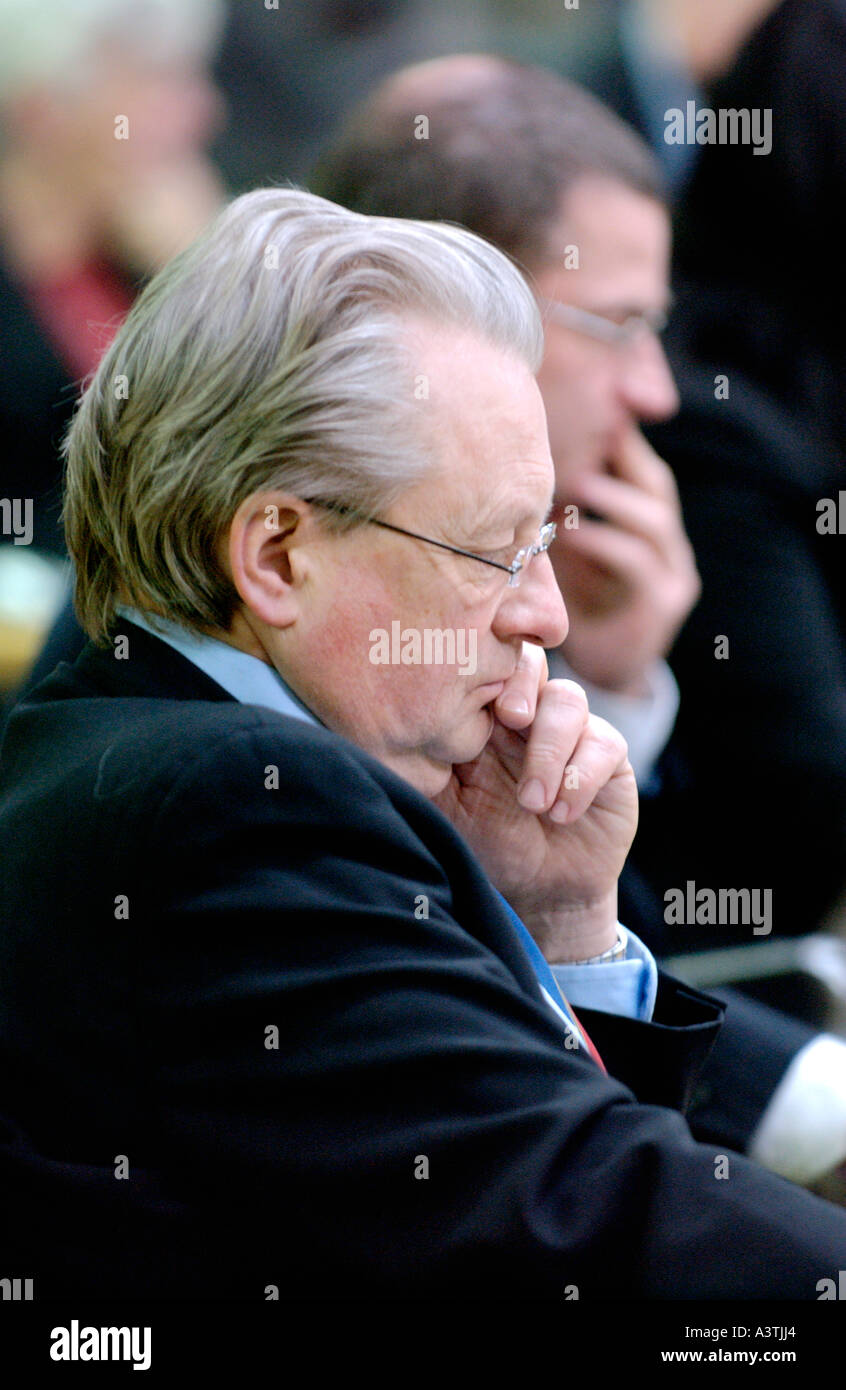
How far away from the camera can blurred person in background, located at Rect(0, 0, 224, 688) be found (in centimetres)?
311

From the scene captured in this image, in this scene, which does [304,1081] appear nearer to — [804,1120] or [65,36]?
[804,1120]

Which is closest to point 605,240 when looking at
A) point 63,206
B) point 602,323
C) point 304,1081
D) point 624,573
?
point 602,323

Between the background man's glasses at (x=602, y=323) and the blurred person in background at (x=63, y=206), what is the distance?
106cm

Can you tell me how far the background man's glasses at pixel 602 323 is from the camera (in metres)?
2.26

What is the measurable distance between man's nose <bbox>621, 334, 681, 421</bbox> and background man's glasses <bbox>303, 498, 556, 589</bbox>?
34.5 inches

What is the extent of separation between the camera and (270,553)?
4.35ft

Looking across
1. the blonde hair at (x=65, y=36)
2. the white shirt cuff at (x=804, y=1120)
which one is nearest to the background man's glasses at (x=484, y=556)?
the white shirt cuff at (x=804, y=1120)

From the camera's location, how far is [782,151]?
294cm

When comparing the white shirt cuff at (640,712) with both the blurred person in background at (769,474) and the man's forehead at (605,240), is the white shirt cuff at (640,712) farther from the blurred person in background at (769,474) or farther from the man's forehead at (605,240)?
the man's forehead at (605,240)

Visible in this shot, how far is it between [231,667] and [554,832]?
44cm

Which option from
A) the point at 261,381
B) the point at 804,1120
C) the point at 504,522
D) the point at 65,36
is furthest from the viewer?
the point at 65,36
